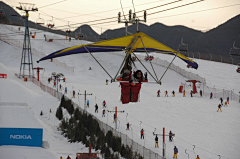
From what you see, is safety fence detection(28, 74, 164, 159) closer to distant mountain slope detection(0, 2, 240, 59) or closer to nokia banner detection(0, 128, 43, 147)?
nokia banner detection(0, 128, 43, 147)

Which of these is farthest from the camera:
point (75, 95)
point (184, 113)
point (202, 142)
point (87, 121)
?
point (75, 95)

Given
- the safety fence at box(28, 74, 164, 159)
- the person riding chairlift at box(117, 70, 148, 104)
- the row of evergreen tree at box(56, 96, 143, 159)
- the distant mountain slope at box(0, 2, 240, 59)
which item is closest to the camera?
the person riding chairlift at box(117, 70, 148, 104)

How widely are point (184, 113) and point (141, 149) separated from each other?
12652 millimetres

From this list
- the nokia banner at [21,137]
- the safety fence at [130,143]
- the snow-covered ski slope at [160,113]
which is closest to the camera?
the safety fence at [130,143]

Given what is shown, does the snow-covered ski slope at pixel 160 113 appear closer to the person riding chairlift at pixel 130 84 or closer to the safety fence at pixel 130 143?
the safety fence at pixel 130 143

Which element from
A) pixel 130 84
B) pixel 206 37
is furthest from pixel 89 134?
pixel 206 37

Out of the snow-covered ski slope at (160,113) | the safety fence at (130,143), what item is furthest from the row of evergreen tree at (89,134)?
the snow-covered ski slope at (160,113)

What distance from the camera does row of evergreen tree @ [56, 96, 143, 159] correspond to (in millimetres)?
26092

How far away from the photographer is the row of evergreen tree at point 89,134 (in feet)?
85.6

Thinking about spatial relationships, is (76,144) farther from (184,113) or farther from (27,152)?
(184,113)

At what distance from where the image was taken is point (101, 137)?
2881cm

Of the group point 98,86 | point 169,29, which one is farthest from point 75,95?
point 169,29

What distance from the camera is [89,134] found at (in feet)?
102

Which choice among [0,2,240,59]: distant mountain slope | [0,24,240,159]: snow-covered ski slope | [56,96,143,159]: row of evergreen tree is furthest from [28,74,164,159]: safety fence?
[0,2,240,59]: distant mountain slope
